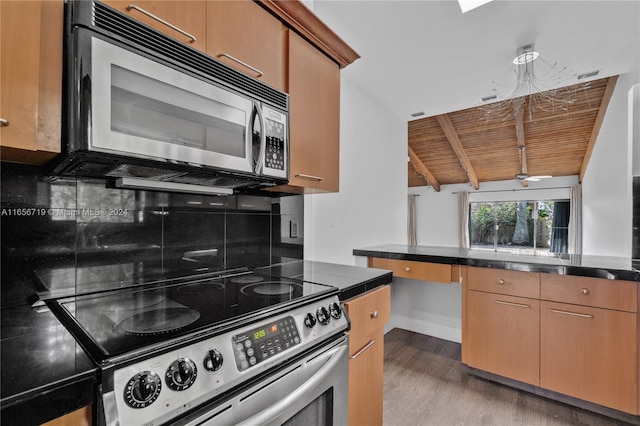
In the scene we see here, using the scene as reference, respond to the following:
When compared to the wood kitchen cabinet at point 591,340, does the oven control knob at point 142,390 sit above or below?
above

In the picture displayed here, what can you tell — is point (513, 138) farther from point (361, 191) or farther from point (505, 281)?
point (505, 281)

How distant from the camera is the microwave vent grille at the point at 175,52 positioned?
847mm

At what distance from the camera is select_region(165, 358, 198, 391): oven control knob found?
69 cm

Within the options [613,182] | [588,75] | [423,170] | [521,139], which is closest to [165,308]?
[588,75]

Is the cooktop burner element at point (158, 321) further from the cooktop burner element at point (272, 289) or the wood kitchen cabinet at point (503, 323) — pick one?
the wood kitchen cabinet at point (503, 323)

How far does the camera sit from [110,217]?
115 centimetres

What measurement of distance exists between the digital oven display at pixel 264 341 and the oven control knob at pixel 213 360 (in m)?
0.05

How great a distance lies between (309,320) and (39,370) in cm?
72

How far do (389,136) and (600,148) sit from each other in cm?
356

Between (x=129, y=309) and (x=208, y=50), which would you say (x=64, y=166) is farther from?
(x=208, y=50)

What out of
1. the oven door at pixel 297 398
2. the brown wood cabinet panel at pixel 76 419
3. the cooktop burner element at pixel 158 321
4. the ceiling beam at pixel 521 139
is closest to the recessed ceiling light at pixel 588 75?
the ceiling beam at pixel 521 139

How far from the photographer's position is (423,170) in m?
7.52

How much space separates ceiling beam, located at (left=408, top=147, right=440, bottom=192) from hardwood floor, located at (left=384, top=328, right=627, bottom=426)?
5.07 m

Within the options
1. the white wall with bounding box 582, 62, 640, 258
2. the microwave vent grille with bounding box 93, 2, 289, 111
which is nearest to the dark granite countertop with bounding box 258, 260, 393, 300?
the microwave vent grille with bounding box 93, 2, 289, 111
